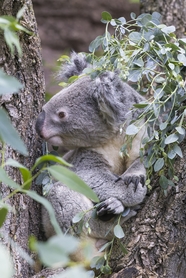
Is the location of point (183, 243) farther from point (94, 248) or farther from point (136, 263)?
point (94, 248)

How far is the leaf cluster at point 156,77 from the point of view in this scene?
2172 mm

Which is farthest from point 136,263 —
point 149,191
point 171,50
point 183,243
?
point 171,50

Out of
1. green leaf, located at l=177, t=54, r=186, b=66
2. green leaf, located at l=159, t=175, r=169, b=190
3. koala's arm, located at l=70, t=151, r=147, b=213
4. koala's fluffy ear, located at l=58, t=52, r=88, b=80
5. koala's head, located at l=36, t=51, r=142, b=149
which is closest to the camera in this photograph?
green leaf, located at l=159, t=175, r=169, b=190

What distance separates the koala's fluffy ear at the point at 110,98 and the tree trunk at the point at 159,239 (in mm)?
504

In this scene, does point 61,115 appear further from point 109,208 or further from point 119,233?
point 119,233

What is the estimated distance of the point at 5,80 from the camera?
2.76 feet

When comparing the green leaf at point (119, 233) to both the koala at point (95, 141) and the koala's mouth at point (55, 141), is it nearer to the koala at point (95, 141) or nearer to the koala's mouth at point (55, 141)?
the koala at point (95, 141)

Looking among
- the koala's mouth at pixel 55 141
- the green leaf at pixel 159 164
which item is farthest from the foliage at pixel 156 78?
the koala's mouth at pixel 55 141

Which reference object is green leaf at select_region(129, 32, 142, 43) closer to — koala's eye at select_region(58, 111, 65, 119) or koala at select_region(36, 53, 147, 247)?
koala at select_region(36, 53, 147, 247)

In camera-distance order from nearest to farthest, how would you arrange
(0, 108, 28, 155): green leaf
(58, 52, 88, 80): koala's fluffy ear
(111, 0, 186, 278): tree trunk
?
(0, 108, 28, 155): green leaf, (111, 0, 186, 278): tree trunk, (58, 52, 88, 80): koala's fluffy ear

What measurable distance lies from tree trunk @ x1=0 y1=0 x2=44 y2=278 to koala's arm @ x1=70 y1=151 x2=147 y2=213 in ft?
1.01

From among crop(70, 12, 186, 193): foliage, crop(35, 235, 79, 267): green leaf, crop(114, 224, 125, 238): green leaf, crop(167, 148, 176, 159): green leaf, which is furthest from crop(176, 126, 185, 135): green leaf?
crop(35, 235, 79, 267): green leaf

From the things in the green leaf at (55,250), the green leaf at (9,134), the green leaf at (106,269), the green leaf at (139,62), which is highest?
the green leaf at (9,134)

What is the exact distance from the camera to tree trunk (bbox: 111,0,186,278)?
81.2 inches
